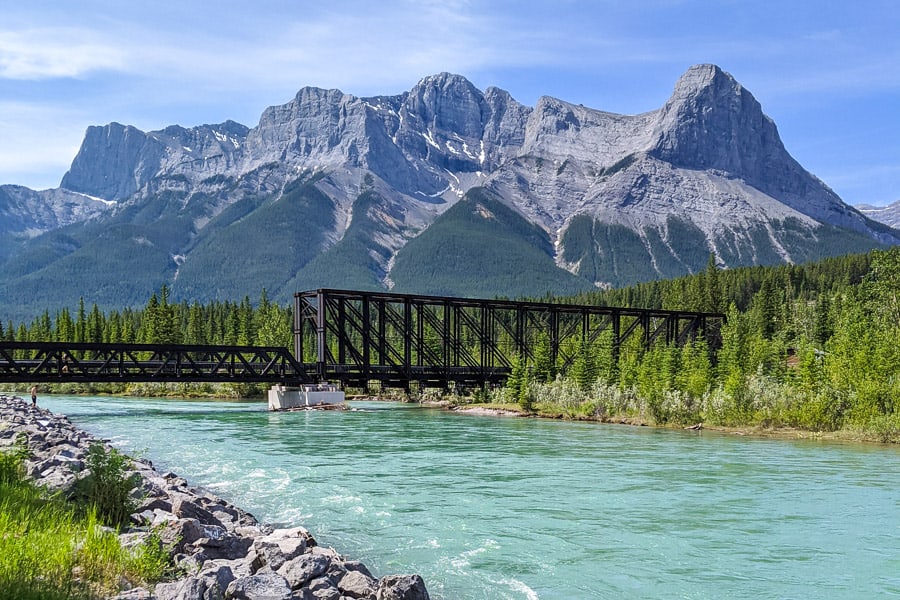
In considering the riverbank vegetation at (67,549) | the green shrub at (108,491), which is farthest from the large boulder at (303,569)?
the green shrub at (108,491)

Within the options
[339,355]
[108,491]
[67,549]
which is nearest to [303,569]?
[67,549]

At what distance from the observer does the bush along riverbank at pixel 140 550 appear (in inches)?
406

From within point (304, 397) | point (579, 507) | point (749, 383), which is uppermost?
point (749, 383)

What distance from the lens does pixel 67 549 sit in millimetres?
11289

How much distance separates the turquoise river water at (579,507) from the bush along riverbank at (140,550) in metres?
2.90

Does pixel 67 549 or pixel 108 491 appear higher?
pixel 67 549

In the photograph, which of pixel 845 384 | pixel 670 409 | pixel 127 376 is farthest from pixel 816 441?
pixel 127 376

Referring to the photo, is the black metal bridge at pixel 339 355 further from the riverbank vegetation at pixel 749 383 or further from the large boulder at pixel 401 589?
the large boulder at pixel 401 589

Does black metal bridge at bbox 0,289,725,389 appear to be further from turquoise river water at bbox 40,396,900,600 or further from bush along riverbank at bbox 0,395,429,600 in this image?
bush along riverbank at bbox 0,395,429,600

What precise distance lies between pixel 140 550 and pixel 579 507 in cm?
1428

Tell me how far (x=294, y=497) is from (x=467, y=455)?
44.6 feet

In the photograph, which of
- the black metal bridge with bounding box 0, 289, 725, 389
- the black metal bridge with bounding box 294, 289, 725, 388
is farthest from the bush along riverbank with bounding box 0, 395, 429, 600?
the black metal bridge with bounding box 294, 289, 725, 388

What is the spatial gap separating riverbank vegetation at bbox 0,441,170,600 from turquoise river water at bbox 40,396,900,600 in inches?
207

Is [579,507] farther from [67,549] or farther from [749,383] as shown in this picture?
[749,383]
